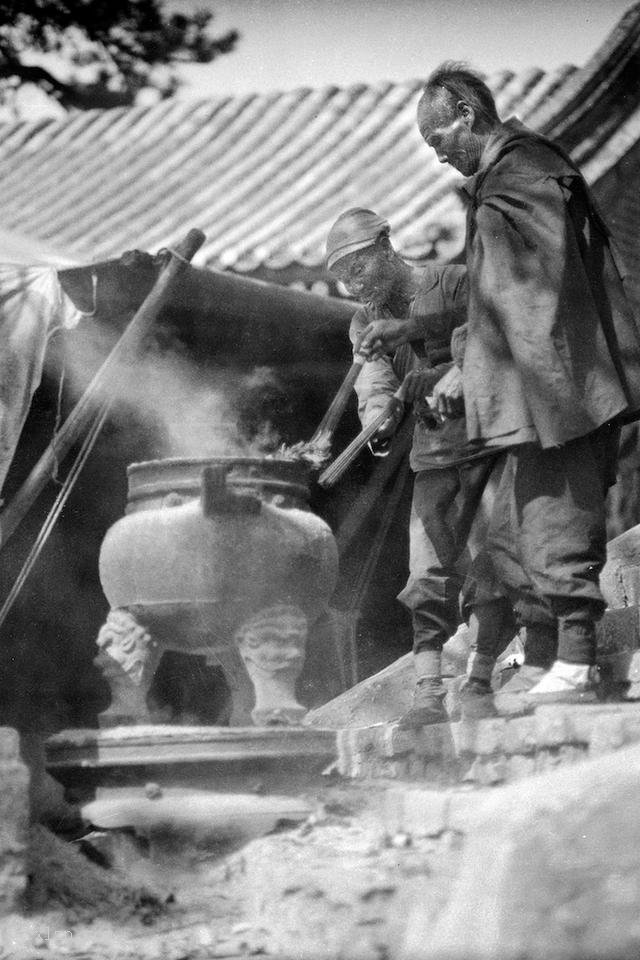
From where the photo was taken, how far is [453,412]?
16.1ft

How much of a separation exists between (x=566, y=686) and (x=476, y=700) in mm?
420

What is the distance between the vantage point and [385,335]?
5156 millimetres

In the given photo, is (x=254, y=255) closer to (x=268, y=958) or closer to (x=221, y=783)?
(x=221, y=783)

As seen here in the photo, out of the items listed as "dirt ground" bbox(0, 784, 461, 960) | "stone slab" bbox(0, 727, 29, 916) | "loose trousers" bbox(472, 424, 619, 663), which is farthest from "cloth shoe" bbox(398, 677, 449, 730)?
"stone slab" bbox(0, 727, 29, 916)

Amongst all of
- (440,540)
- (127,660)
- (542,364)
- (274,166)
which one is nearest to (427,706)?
(440,540)

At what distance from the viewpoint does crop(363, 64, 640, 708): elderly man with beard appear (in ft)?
14.7

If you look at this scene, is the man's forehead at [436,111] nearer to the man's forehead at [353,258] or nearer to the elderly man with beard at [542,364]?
the elderly man with beard at [542,364]

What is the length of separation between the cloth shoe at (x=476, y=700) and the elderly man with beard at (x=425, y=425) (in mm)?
95

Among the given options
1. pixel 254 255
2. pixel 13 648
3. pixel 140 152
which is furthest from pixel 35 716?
pixel 140 152

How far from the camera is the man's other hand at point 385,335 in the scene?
16.9 feet

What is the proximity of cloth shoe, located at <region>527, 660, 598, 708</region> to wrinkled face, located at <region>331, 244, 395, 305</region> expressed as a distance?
5.52ft

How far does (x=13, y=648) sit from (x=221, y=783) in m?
3.04

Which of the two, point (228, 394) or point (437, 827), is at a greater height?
point (228, 394)

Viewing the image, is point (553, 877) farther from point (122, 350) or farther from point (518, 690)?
A: point (122, 350)
